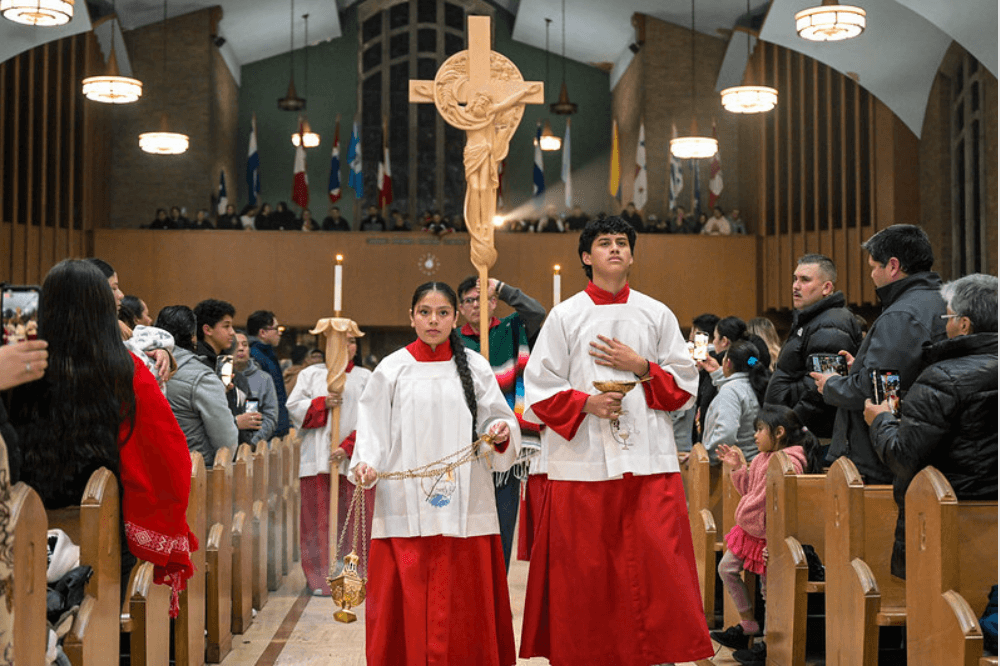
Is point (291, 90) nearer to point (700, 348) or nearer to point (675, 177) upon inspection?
point (675, 177)

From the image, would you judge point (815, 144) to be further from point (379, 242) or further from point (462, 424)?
point (462, 424)

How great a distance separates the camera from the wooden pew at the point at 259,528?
20.5 ft

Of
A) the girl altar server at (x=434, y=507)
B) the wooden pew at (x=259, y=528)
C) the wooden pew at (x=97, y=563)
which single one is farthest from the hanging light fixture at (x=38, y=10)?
the wooden pew at (x=97, y=563)

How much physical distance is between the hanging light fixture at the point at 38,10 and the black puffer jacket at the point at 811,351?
7.42 meters

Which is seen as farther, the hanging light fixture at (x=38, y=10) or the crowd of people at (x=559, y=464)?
the hanging light fixture at (x=38, y=10)

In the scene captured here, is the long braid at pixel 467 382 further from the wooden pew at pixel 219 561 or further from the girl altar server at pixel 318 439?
the girl altar server at pixel 318 439

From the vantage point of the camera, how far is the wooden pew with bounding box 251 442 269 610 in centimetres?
625

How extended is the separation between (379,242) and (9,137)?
5079 mm

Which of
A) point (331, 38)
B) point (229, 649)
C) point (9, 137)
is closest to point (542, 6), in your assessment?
point (331, 38)

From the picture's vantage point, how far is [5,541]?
247 cm

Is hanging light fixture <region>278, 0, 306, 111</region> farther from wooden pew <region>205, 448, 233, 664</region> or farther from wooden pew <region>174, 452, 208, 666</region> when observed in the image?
wooden pew <region>174, 452, 208, 666</region>

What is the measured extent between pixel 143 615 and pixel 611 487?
1.65 meters

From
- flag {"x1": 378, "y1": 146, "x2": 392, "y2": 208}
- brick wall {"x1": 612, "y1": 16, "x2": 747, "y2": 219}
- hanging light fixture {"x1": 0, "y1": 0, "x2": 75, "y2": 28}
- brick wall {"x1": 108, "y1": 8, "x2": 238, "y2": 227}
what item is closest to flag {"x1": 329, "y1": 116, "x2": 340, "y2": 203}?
flag {"x1": 378, "y1": 146, "x2": 392, "y2": 208}

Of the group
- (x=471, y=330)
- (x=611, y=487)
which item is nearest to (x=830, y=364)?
(x=611, y=487)
